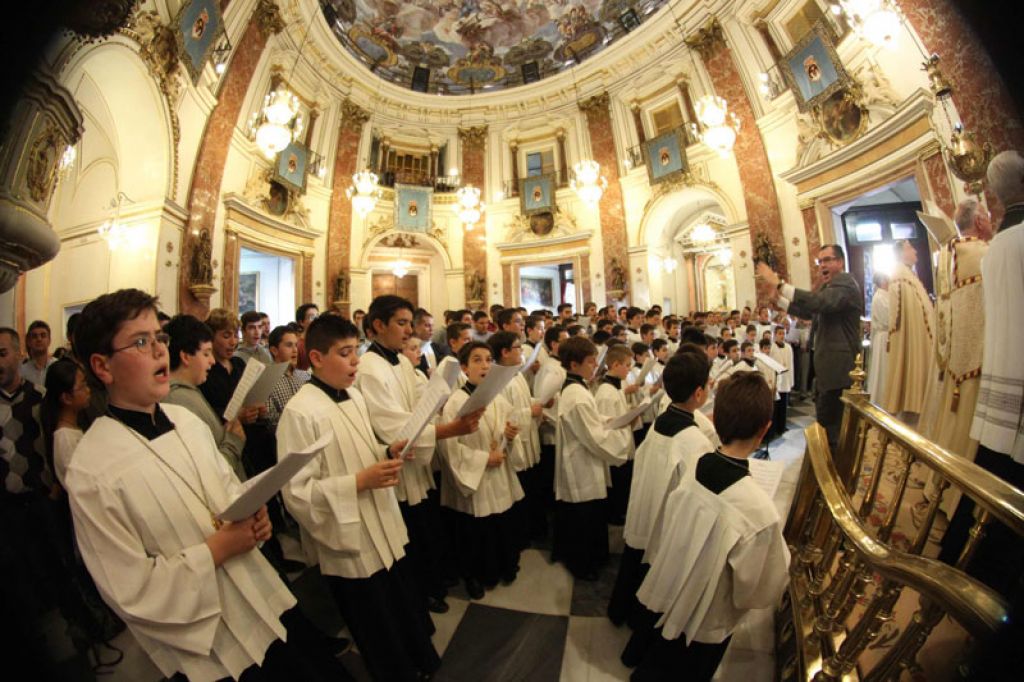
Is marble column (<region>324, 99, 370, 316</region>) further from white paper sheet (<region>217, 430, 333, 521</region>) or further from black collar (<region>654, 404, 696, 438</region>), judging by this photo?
white paper sheet (<region>217, 430, 333, 521</region>)

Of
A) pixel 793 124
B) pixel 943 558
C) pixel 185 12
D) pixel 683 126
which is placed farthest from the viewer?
pixel 683 126

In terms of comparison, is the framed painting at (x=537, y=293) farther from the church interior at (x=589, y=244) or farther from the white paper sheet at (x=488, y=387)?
the white paper sheet at (x=488, y=387)

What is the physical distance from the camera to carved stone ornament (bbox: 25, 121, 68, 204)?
0.74 meters

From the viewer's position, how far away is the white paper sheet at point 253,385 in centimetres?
219

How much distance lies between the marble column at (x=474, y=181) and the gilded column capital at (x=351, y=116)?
3334 millimetres

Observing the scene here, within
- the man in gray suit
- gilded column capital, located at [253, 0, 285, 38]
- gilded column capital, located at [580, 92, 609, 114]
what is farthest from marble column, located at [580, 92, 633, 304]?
the man in gray suit

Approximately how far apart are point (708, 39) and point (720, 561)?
1336 cm

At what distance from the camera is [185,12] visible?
6051mm

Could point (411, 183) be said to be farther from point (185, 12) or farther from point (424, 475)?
point (424, 475)

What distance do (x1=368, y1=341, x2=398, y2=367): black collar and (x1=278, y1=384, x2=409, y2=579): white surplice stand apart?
1.65 feet

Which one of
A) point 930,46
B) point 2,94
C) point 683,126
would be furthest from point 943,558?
point 683,126

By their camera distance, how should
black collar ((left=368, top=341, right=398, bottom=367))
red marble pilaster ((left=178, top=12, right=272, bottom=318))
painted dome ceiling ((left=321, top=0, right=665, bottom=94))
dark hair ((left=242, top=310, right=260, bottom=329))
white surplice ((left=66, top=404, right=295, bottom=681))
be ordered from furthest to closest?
painted dome ceiling ((left=321, top=0, right=665, bottom=94)) → red marble pilaster ((left=178, top=12, right=272, bottom=318)) → dark hair ((left=242, top=310, right=260, bottom=329)) → black collar ((left=368, top=341, right=398, bottom=367)) → white surplice ((left=66, top=404, right=295, bottom=681))

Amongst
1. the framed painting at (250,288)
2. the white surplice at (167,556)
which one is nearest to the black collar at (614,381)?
the white surplice at (167,556)

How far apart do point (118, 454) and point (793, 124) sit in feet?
40.5
